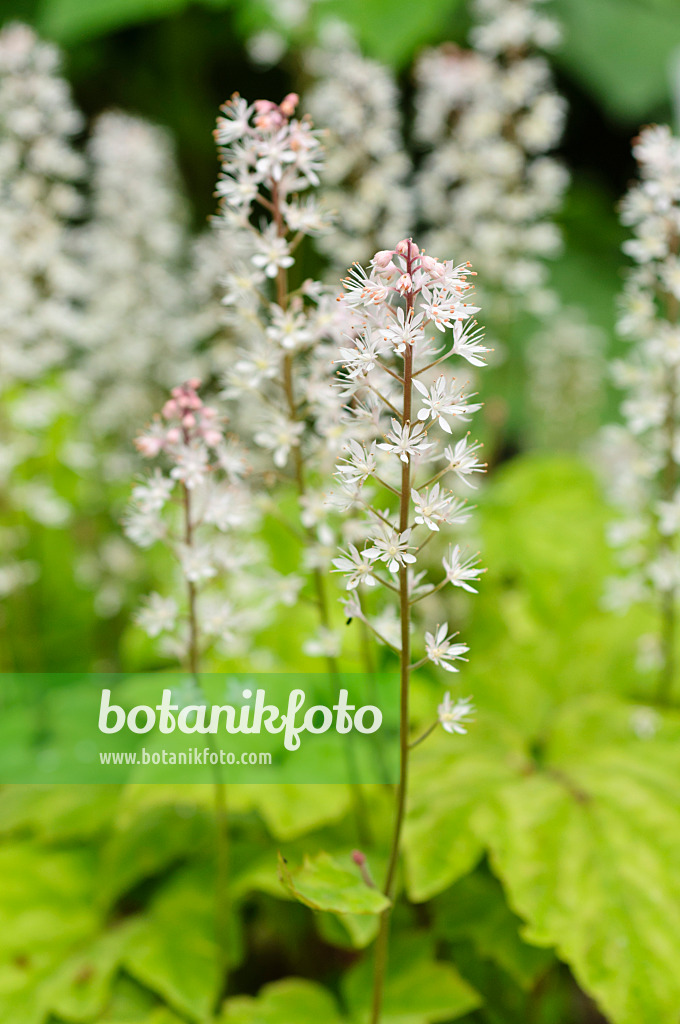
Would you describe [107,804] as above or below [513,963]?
above

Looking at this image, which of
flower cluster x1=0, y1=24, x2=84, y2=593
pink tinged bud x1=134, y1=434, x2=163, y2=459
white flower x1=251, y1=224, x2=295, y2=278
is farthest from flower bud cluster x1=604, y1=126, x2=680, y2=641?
flower cluster x1=0, y1=24, x2=84, y2=593

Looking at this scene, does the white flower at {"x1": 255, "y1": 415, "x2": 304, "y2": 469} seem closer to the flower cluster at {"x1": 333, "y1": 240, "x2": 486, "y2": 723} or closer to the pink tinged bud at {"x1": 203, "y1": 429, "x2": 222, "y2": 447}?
the pink tinged bud at {"x1": 203, "y1": 429, "x2": 222, "y2": 447}

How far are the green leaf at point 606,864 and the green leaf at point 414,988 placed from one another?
276 millimetres

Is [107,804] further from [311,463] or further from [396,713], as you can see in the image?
[311,463]

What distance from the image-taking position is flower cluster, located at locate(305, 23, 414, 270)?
91.4 inches

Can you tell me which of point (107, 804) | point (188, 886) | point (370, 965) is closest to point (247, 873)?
point (188, 886)

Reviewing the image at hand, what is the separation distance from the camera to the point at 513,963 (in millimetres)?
1902

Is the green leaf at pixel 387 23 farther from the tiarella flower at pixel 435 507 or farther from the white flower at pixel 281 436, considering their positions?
the tiarella flower at pixel 435 507

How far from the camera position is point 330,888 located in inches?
56.1

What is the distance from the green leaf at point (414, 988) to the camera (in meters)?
1.82

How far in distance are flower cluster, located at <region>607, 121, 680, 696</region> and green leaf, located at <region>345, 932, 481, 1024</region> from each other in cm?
105

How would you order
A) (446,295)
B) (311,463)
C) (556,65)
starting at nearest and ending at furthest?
(446,295) < (311,463) < (556,65)

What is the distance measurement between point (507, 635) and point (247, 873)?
1224mm

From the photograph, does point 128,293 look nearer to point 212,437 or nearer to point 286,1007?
point 212,437
